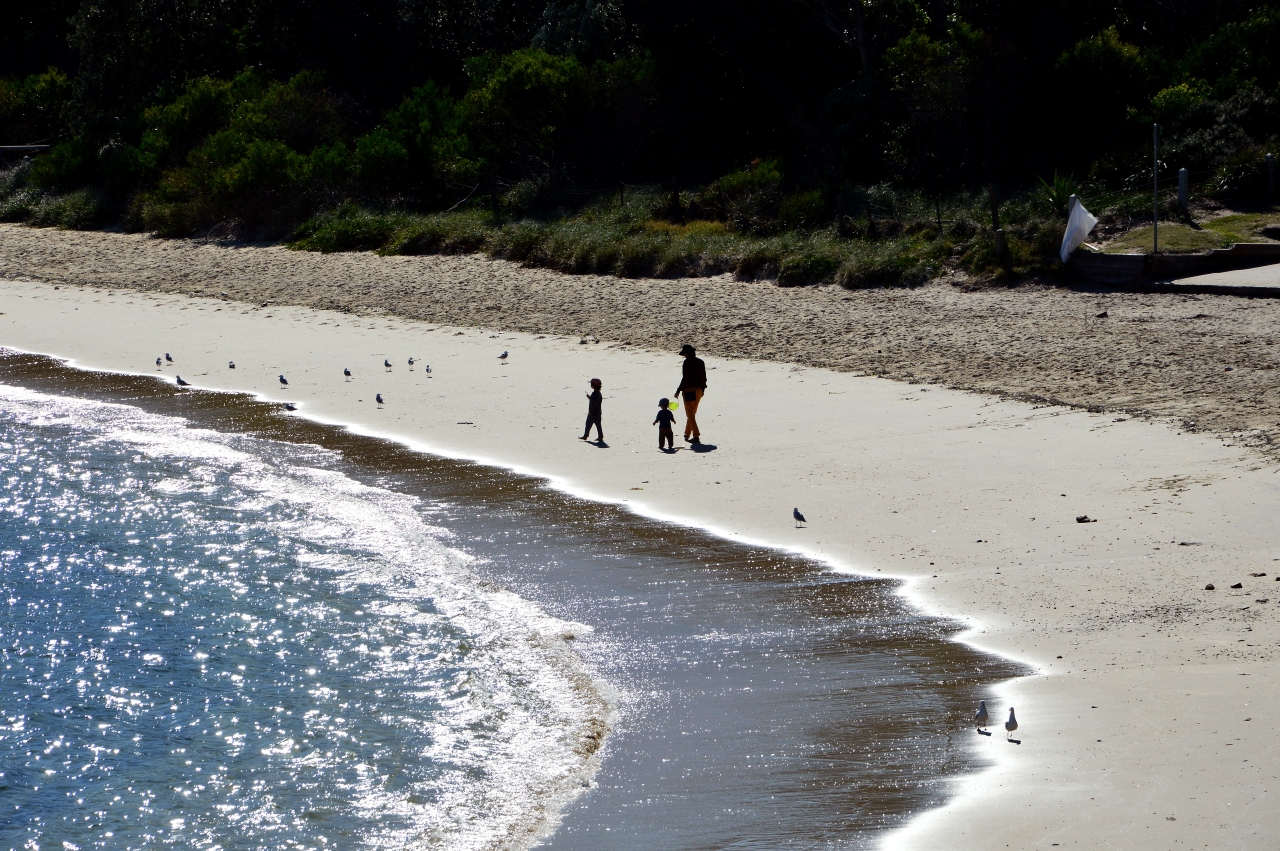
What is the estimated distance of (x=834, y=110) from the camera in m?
29.9

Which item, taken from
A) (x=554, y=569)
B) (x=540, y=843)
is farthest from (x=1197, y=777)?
(x=554, y=569)

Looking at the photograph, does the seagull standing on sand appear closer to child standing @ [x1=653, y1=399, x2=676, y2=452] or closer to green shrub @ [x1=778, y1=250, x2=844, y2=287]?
child standing @ [x1=653, y1=399, x2=676, y2=452]

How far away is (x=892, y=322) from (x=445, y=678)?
12.2 meters

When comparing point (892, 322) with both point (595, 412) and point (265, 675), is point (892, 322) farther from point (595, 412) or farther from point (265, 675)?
point (265, 675)

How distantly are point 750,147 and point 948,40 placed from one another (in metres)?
6.17

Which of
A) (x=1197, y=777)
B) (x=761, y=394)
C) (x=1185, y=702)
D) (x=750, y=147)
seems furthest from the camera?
(x=750, y=147)

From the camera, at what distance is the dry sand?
15.5 meters

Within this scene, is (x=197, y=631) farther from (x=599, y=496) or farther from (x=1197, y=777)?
(x=1197, y=777)

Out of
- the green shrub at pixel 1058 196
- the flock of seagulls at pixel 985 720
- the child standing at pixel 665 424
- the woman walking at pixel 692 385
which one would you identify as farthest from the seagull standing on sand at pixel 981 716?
the green shrub at pixel 1058 196

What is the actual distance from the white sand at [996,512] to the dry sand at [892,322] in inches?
30.0

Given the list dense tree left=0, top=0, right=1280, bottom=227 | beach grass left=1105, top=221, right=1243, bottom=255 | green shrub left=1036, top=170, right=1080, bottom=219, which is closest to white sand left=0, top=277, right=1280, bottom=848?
beach grass left=1105, top=221, right=1243, bottom=255

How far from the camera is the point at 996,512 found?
1176 cm

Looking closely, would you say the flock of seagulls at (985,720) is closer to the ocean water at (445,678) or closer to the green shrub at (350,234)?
the ocean water at (445,678)

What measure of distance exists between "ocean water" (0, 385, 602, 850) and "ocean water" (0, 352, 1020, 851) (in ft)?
0.09
